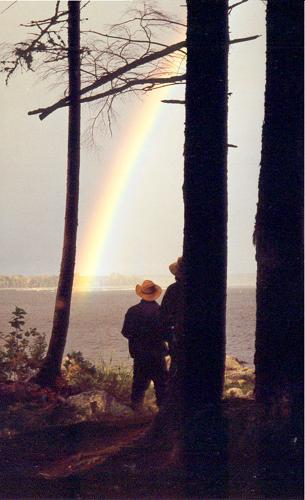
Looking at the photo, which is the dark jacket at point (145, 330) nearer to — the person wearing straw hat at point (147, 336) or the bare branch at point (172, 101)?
the person wearing straw hat at point (147, 336)

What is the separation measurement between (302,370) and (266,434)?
0.65m

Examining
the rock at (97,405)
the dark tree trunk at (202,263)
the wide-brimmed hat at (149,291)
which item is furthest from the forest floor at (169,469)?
the wide-brimmed hat at (149,291)

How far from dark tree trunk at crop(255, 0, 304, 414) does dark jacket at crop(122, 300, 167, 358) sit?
3.77 m

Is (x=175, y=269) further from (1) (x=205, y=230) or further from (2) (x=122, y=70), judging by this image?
(1) (x=205, y=230)

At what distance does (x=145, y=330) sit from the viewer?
32.8 feet

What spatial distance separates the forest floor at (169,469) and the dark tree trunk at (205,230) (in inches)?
15.8

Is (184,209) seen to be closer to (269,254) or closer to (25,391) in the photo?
(269,254)

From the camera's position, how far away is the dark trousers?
1009 cm

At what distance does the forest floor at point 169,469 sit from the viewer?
18.3ft

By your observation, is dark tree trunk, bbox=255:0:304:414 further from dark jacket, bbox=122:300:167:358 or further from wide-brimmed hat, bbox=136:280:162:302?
wide-brimmed hat, bbox=136:280:162:302

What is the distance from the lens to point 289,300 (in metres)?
6.09

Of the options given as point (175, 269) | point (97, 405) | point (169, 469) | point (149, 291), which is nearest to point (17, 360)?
point (97, 405)

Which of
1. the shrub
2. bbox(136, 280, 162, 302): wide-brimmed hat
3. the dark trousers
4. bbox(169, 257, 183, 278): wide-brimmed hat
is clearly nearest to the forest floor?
bbox(169, 257, 183, 278): wide-brimmed hat

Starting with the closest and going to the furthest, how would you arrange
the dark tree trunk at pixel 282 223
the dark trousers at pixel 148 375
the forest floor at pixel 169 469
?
1. the forest floor at pixel 169 469
2. the dark tree trunk at pixel 282 223
3. the dark trousers at pixel 148 375
